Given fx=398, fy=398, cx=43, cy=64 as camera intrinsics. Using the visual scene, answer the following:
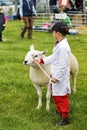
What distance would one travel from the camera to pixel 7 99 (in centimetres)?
719

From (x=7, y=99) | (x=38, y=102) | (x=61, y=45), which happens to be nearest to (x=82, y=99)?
(x=38, y=102)

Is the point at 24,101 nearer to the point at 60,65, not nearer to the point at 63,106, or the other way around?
the point at 63,106

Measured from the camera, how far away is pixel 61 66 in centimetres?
561

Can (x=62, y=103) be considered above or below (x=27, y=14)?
above

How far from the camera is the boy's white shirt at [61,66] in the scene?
557 cm

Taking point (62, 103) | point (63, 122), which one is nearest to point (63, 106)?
point (62, 103)

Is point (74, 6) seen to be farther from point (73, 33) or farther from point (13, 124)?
point (13, 124)

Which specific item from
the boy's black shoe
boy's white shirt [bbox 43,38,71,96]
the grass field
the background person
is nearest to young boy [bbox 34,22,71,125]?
boy's white shirt [bbox 43,38,71,96]

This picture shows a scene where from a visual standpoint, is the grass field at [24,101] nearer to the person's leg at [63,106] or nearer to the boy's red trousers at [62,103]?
the person's leg at [63,106]

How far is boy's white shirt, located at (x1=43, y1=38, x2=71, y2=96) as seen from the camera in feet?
18.3

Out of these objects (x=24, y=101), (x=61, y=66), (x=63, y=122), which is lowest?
(x=24, y=101)

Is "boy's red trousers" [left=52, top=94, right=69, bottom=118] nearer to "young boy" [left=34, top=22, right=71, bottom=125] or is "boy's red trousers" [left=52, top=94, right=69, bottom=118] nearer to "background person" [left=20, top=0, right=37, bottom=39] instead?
"young boy" [left=34, top=22, right=71, bottom=125]

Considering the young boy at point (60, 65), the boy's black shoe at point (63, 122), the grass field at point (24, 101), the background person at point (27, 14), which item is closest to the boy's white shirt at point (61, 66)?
the young boy at point (60, 65)

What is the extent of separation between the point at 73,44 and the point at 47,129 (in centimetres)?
872
